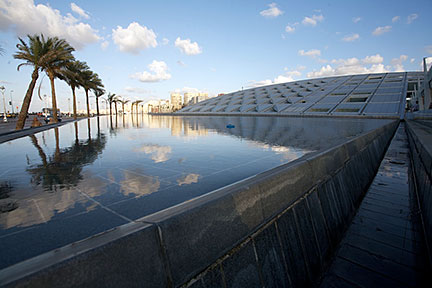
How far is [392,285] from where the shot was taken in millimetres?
2402

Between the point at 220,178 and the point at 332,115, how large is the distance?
35256 mm

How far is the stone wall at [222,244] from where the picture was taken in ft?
3.52

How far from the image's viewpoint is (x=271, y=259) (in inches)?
82.4

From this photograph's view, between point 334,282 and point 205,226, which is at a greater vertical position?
point 205,226

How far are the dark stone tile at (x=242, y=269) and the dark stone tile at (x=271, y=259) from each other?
0.09 metres

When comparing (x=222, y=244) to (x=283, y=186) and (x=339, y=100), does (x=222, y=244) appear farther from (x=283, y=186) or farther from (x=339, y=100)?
(x=339, y=100)

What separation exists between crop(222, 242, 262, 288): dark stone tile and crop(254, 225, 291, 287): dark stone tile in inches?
3.5

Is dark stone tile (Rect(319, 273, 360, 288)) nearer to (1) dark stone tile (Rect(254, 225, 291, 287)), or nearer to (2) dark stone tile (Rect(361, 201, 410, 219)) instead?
(1) dark stone tile (Rect(254, 225, 291, 287))

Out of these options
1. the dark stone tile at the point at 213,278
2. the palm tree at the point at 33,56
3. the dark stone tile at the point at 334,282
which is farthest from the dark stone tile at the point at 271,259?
the palm tree at the point at 33,56

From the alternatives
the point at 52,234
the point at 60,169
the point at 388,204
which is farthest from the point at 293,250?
the point at 60,169

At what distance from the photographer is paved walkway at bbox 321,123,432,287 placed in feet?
8.25

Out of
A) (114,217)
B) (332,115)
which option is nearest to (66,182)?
(114,217)

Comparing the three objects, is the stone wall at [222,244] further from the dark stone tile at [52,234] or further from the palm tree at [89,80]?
the palm tree at [89,80]

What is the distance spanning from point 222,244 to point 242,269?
0.95ft
